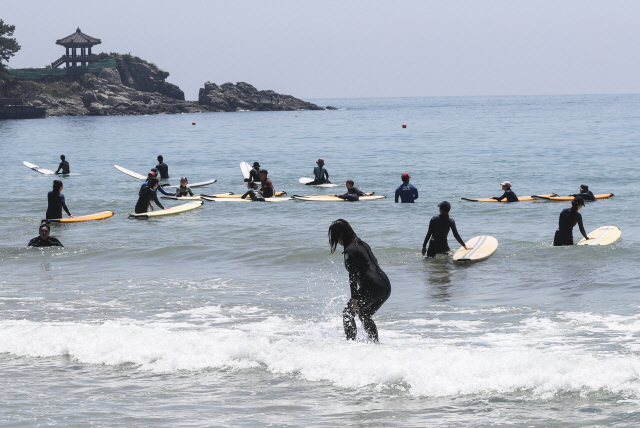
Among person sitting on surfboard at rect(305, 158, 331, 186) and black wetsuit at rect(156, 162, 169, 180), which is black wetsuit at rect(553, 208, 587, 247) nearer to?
person sitting on surfboard at rect(305, 158, 331, 186)

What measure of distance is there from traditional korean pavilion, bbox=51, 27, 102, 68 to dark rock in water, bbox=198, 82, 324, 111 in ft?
108

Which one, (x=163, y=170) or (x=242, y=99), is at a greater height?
(x=242, y=99)

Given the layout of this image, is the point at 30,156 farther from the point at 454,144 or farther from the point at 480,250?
the point at 480,250

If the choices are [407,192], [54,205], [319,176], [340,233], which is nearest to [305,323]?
[340,233]

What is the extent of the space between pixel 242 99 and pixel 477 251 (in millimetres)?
154364

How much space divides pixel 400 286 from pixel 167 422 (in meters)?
6.43

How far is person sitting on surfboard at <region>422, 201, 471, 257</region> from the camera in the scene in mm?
13078

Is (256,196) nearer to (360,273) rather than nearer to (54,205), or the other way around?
(54,205)

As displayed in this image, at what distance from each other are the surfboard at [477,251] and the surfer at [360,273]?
244 inches

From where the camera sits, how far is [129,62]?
145 m

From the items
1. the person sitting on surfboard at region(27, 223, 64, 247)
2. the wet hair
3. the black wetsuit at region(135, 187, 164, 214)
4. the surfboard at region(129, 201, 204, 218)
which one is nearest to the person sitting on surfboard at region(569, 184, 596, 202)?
the surfboard at region(129, 201, 204, 218)

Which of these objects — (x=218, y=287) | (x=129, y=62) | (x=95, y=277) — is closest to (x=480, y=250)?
(x=218, y=287)

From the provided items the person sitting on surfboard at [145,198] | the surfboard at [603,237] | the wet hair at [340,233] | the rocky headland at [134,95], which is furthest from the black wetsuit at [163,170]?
Answer: the rocky headland at [134,95]

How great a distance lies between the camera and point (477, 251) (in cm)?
1391
